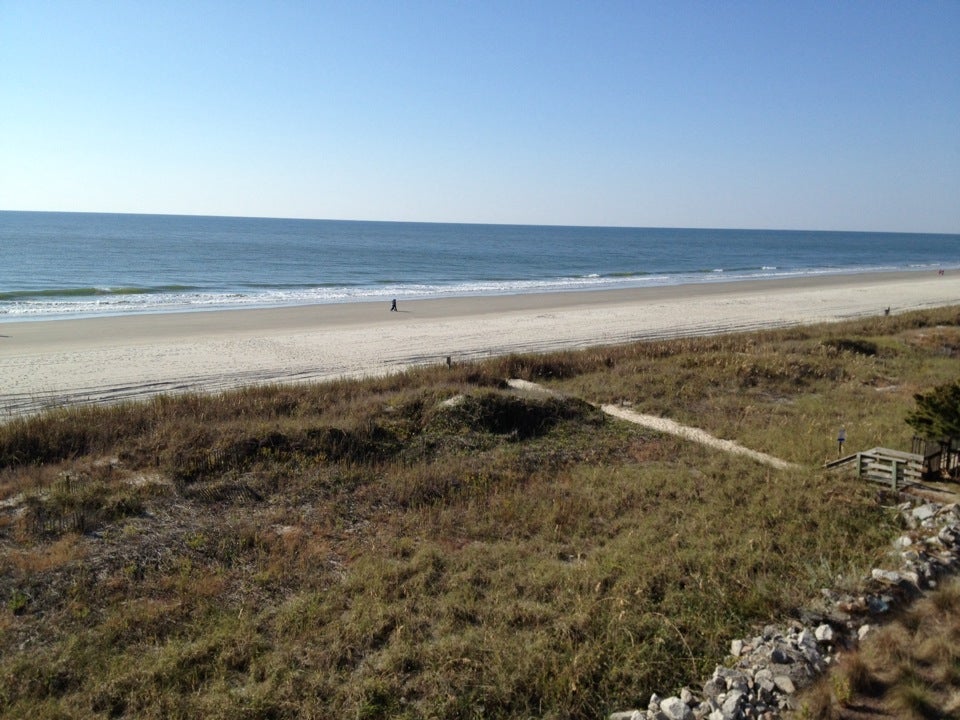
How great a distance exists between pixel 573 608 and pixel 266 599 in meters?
3.03

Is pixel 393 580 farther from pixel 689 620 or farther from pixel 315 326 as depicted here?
pixel 315 326

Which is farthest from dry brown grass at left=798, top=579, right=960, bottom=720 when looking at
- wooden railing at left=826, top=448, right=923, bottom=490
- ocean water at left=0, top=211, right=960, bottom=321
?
ocean water at left=0, top=211, right=960, bottom=321

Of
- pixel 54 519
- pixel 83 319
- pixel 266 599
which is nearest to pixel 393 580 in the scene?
pixel 266 599

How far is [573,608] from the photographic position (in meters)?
6.57

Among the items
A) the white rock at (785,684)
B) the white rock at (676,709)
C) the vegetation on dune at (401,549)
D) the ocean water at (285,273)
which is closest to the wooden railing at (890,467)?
the vegetation on dune at (401,549)

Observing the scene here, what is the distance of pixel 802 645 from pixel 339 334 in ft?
77.9

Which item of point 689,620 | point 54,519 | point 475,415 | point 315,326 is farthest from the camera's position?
point 315,326

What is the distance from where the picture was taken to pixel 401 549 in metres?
7.96

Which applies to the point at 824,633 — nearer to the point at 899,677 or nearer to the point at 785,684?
the point at 899,677

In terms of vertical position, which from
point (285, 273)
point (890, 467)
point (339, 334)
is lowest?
point (890, 467)

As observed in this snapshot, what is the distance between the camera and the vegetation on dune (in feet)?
18.3

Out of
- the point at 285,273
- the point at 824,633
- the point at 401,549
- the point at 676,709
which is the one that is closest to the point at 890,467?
the point at 824,633

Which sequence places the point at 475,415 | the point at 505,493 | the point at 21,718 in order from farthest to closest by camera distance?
the point at 475,415 < the point at 505,493 < the point at 21,718

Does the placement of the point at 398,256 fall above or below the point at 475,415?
above
